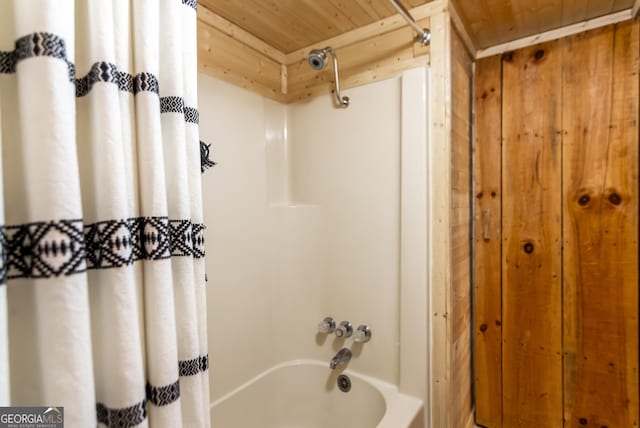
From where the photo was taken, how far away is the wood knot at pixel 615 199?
148cm

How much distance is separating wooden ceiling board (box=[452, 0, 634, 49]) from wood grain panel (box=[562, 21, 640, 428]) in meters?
0.10

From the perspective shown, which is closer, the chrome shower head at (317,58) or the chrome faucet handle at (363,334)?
the chrome shower head at (317,58)

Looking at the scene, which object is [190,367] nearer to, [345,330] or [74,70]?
[74,70]

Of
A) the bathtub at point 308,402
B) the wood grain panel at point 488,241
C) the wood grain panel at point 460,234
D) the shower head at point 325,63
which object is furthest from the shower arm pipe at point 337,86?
the bathtub at point 308,402

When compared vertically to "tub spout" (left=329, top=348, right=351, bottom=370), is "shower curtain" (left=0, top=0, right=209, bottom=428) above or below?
above

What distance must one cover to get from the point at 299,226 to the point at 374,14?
1.19 m

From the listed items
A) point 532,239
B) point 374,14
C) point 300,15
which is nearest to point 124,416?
point 300,15

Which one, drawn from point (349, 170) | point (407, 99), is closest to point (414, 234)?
point (349, 170)

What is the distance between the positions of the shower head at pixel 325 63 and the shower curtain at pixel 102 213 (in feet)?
2.89

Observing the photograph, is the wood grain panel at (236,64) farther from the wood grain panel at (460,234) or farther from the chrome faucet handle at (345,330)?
the chrome faucet handle at (345,330)

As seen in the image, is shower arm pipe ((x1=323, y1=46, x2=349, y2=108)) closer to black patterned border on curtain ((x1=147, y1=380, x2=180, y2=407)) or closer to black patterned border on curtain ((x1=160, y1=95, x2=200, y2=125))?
black patterned border on curtain ((x1=160, y1=95, x2=200, y2=125))

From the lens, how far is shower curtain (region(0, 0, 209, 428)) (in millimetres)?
477

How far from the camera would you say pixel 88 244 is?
1.78ft

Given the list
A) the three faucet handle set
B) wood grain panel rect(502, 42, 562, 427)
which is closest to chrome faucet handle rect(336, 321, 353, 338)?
the three faucet handle set
